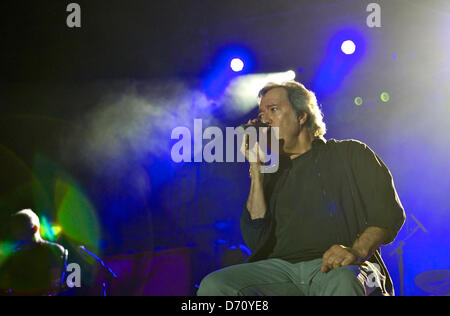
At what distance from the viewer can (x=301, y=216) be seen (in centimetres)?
227

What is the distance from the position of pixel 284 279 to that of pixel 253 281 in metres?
0.18

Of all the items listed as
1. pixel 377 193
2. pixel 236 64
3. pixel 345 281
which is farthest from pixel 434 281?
pixel 236 64

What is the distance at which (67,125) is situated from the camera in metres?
4.66

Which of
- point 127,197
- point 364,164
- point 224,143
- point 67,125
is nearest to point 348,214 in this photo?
point 364,164

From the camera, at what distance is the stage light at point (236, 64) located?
185 inches

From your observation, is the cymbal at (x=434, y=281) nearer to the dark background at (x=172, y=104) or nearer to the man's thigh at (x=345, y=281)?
the dark background at (x=172, y=104)

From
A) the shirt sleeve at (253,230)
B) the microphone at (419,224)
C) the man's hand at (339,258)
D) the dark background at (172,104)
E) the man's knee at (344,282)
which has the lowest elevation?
the man's knee at (344,282)

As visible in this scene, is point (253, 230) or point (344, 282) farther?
point (253, 230)

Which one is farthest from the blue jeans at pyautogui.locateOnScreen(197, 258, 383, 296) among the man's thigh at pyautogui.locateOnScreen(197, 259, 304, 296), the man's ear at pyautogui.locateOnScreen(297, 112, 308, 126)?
the man's ear at pyautogui.locateOnScreen(297, 112, 308, 126)

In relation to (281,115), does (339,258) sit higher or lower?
lower

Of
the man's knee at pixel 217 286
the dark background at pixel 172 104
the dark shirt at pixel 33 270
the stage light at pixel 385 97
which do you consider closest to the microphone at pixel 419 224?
the dark background at pixel 172 104

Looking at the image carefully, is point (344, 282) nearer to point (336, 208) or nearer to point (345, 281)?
point (345, 281)

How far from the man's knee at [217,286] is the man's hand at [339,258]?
473mm

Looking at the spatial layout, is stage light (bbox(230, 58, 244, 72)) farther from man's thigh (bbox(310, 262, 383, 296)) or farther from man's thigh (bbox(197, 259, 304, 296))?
man's thigh (bbox(310, 262, 383, 296))
